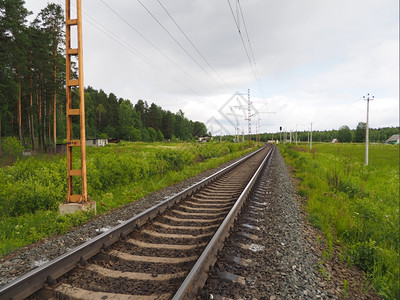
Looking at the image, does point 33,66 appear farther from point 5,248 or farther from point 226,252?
point 226,252

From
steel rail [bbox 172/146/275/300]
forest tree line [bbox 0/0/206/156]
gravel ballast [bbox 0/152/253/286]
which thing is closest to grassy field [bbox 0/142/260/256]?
gravel ballast [bbox 0/152/253/286]

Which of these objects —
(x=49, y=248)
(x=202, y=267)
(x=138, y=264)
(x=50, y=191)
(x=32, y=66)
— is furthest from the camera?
(x=32, y=66)

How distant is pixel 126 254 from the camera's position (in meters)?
3.44

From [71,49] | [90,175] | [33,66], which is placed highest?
[33,66]

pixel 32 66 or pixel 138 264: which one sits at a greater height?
pixel 32 66

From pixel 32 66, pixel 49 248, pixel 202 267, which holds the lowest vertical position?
pixel 49 248

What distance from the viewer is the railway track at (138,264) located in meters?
2.53

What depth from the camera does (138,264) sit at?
3195mm

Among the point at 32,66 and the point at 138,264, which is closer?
the point at 138,264

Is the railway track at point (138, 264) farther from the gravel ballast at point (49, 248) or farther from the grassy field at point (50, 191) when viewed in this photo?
the grassy field at point (50, 191)

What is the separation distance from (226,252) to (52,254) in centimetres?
275

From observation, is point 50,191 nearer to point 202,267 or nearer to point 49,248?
point 49,248

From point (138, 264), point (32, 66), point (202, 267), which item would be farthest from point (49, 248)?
point (32, 66)

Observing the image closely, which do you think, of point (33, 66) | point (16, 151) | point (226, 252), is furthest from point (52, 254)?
point (33, 66)
